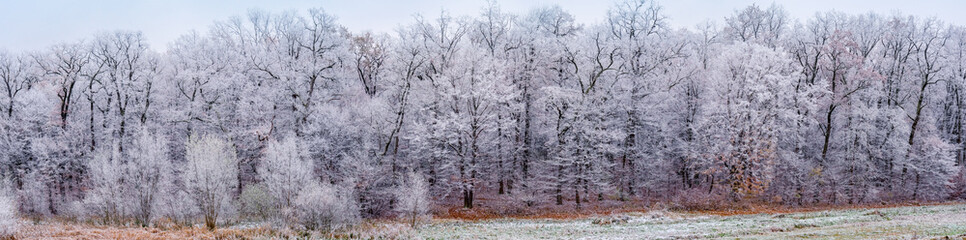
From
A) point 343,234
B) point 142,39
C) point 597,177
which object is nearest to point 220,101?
point 142,39

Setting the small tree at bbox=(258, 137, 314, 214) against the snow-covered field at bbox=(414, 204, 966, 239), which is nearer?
the snow-covered field at bbox=(414, 204, 966, 239)

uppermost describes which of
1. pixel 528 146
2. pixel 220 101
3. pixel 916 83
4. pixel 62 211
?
pixel 916 83

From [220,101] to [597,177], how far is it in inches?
1014

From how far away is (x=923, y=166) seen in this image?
117 ft

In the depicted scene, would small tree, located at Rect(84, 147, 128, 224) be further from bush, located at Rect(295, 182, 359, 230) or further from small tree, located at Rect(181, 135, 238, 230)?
bush, located at Rect(295, 182, 359, 230)

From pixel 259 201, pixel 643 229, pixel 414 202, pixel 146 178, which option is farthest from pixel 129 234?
pixel 643 229

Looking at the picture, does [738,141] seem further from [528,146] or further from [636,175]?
[528,146]

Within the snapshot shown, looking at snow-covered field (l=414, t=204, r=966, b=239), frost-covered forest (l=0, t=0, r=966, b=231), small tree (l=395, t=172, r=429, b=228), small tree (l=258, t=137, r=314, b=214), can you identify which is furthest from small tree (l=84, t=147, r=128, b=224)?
snow-covered field (l=414, t=204, r=966, b=239)

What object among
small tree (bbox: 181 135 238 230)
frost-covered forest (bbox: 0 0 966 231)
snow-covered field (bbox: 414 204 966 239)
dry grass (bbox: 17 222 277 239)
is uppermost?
frost-covered forest (bbox: 0 0 966 231)

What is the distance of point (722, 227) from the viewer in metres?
23.1

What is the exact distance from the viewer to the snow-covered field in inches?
754

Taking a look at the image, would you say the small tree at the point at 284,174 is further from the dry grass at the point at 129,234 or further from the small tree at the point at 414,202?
the small tree at the point at 414,202

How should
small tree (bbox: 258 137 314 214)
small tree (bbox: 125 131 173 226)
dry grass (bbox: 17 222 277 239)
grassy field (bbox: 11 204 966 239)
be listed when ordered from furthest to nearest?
1. small tree (bbox: 125 131 173 226)
2. small tree (bbox: 258 137 314 214)
3. dry grass (bbox: 17 222 277 239)
4. grassy field (bbox: 11 204 966 239)

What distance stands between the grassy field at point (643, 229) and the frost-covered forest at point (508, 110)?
464cm
